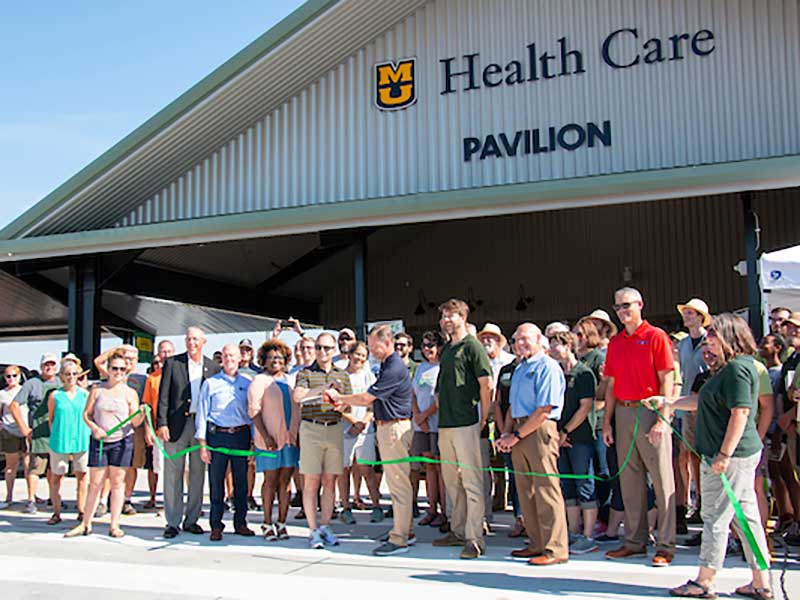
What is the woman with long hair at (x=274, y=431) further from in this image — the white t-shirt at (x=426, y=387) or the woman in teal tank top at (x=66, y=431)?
the woman in teal tank top at (x=66, y=431)

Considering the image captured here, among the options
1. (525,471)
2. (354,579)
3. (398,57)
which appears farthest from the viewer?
(398,57)

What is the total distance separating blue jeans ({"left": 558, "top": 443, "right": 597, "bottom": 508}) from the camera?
686cm

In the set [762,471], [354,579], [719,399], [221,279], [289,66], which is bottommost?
[354,579]

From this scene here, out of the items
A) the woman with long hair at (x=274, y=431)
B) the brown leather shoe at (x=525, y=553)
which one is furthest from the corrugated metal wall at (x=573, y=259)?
the brown leather shoe at (x=525, y=553)

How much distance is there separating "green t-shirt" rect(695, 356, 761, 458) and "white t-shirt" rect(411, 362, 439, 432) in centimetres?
323

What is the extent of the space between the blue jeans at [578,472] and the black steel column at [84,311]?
888cm

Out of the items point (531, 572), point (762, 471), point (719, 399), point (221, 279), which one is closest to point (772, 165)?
point (762, 471)

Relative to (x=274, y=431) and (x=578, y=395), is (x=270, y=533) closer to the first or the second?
(x=274, y=431)

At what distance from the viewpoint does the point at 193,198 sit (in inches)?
530

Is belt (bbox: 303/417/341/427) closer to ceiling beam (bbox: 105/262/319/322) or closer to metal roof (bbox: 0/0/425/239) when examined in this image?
metal roof (bbox: 0/0/425/239)

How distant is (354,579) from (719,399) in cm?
279

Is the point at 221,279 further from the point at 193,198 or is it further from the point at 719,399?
the point at 719,399

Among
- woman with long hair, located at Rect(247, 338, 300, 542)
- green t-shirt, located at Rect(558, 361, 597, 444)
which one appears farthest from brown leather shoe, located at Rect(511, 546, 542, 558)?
woman with long hair, located at Rect(247, 338, 300, 542)

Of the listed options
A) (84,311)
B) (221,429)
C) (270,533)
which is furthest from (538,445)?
(84,311)
